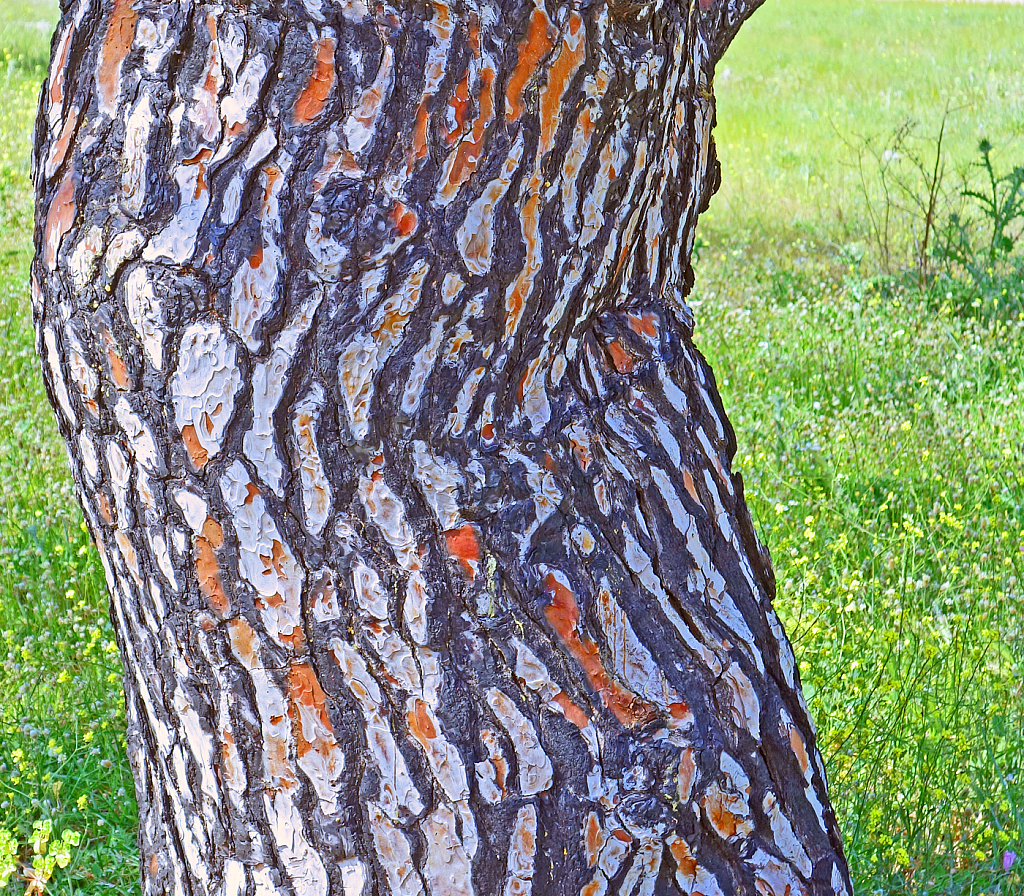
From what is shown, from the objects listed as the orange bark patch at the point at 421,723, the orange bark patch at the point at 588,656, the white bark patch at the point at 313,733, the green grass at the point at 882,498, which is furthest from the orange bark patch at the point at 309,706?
the green grass at the point at 882,498

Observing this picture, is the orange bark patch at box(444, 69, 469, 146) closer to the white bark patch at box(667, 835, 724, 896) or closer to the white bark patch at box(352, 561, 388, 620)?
the white bark patch at box(352, 561, 388, 620)

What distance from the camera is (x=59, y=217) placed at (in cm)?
126

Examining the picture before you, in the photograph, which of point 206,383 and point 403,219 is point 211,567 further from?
point 403,219

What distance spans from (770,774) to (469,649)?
0.51 m

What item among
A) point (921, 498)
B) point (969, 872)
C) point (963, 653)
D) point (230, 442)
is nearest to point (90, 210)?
point (230, 442)

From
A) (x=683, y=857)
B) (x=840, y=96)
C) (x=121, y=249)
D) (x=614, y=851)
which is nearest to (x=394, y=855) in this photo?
(x=614, y=851)

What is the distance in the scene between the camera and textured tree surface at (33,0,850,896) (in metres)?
1.19

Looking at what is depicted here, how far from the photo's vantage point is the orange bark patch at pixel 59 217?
4.09 ft

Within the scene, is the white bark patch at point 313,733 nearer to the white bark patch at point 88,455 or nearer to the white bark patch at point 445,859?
the white bark patch at point 445,859

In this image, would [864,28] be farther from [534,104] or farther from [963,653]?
[534,104]

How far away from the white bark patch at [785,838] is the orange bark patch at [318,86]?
111cm

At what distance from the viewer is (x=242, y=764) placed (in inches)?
53.6

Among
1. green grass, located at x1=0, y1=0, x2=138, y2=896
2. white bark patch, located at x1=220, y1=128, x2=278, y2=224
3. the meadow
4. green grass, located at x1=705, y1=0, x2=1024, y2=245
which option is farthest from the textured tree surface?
green grass, located at x1=705, y1=0, x2=1024, y2=245

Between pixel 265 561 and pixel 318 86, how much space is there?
579 mm
